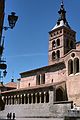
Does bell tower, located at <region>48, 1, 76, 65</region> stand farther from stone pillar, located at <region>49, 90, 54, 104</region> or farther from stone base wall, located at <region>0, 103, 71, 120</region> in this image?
stone pillar, located at <region>49, 90, 54, 104</region>

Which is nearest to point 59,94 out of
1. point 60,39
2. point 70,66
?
point 70,66

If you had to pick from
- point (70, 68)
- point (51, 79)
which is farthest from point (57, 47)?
point (70, 68)

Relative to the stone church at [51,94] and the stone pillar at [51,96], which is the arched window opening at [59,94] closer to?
the stone church at [51,94]

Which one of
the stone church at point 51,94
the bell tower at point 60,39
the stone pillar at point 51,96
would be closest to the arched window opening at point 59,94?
the stone church at point 51,94

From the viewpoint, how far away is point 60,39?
5950 centimetres

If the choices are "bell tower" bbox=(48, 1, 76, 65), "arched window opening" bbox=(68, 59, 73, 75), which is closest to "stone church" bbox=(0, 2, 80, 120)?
"arched window opening" bbox=(68, 59, 73, 75)

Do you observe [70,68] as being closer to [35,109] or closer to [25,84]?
[35,109]

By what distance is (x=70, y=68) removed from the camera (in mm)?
39000

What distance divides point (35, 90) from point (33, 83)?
25.1ft

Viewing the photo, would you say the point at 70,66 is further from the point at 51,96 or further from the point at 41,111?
the point at 41,111

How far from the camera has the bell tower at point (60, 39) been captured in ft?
194

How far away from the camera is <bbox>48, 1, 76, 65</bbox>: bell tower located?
194 feet

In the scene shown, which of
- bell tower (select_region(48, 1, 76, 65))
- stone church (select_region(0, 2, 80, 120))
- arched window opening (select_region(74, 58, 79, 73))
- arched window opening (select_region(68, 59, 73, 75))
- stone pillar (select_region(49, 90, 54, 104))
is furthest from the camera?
bell tower (select_region(48, 1, 76, 65))

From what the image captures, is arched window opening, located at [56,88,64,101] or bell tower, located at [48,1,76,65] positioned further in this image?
bell tower, located at [48,1,76,65]
